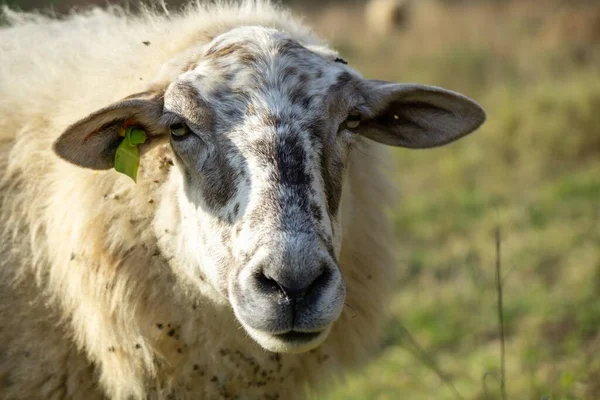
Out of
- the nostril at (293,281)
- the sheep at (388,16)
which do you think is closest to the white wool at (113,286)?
the nostril at (293,281)

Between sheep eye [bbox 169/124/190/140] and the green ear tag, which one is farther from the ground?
sheep eye [bbox 169/124/190/140]

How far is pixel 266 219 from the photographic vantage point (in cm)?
288

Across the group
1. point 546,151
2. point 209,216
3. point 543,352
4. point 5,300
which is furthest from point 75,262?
point 546,151

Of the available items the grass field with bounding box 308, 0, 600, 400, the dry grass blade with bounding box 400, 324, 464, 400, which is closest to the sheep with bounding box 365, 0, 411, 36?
the grass field with bounding box 308, 0, 600, 400

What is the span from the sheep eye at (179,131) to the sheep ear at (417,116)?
0.73 meters

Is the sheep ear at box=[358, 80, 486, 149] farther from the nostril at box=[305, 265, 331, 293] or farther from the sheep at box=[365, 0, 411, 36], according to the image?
the sheep at box=[365, 0, 411, 36]

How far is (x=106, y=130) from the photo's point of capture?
3344 mm

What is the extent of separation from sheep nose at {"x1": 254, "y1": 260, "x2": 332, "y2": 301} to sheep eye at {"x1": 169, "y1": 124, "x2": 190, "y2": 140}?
741mm

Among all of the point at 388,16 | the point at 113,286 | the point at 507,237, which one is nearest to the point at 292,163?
the point at 113,286

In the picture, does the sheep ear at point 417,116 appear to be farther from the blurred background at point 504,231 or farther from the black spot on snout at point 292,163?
the blurred background at point 504,231

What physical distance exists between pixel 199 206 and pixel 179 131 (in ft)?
0.97

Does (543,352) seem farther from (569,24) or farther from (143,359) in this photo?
(569,24)

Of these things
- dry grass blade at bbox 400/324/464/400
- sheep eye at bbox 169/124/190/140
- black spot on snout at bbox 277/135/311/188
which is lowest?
dry grass blade at bbox 400/324/464/400

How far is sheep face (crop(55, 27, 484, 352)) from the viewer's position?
2820 millimetres
